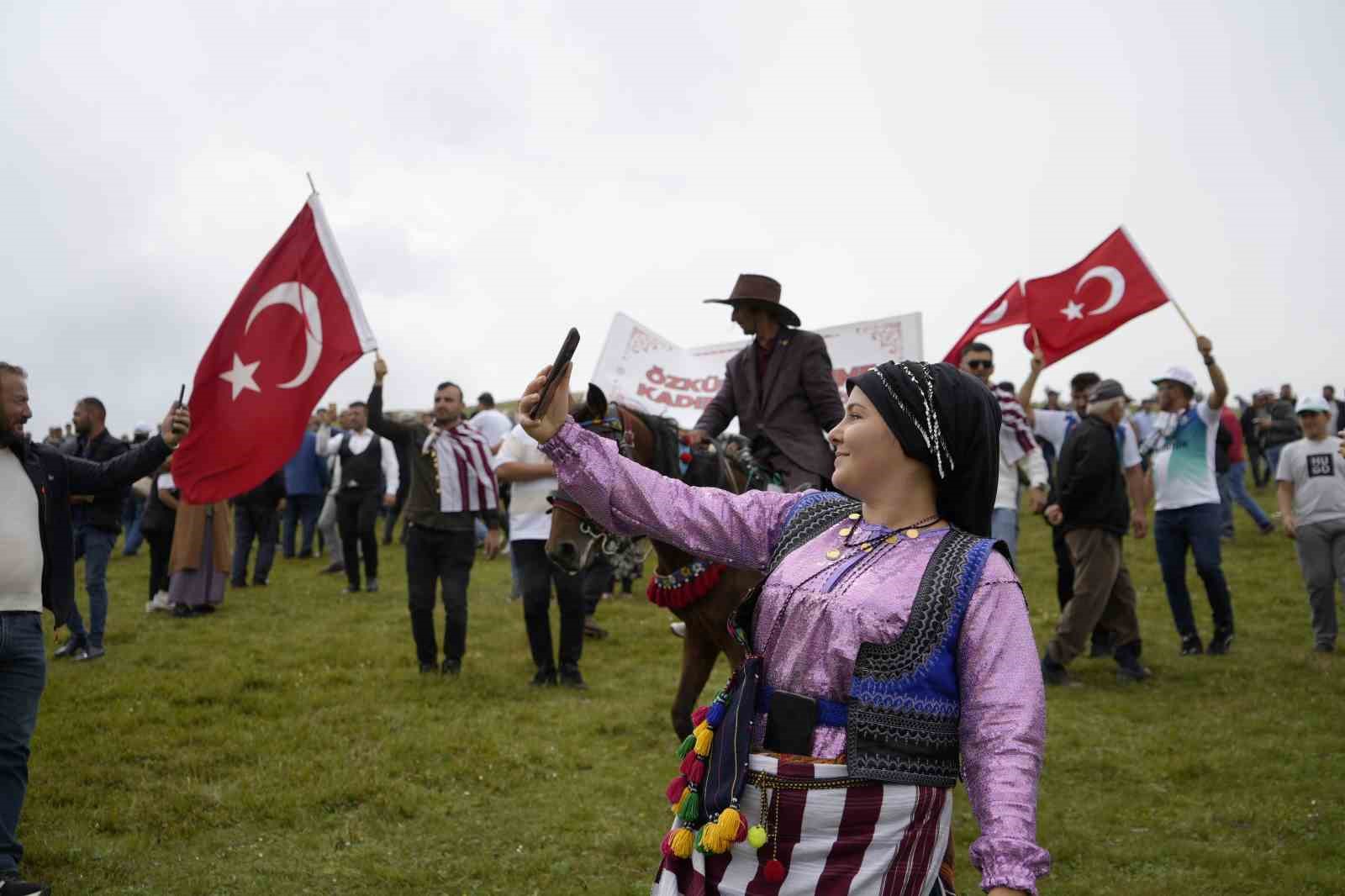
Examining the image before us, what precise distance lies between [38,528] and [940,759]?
168 inches

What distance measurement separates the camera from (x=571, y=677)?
8.82m

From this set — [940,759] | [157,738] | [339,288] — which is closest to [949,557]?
[940,759]

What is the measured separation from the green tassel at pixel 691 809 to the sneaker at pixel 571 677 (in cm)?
644

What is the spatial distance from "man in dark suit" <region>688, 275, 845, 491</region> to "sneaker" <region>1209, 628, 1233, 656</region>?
5.55 metres

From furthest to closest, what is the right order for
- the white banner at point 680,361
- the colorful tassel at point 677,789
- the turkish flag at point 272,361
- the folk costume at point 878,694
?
the white banner at point 680,361, the turkish flag at point 272,361, the colorful tassel at point 677,789, the folk costume at point 878,694

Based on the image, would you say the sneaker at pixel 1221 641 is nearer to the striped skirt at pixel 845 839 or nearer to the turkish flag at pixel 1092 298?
the turkish flag at pixel 1092 298

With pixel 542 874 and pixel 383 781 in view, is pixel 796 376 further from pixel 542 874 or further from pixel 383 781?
pixel 383 781

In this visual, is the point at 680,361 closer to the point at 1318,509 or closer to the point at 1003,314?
the point at 1003,314

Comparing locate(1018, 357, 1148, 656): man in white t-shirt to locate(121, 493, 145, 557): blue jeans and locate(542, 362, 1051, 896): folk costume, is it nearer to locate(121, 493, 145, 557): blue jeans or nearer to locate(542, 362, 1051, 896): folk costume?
locate(542, 362, 1051, 896): folk costume

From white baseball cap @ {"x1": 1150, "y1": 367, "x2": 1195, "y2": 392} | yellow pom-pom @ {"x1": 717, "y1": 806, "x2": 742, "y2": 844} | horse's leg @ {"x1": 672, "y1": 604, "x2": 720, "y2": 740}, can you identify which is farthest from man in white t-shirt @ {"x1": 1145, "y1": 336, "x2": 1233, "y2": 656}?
yellow pom-pom @ {"x1": 717, "y1": 806, "x2": 742, "y2": 844}

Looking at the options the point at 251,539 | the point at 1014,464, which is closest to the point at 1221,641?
the point at 1014,464

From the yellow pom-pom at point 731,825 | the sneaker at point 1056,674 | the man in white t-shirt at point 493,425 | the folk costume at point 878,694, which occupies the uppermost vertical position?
the man in white t-shirt at point 493,425

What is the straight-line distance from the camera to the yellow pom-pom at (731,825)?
2.27 meters

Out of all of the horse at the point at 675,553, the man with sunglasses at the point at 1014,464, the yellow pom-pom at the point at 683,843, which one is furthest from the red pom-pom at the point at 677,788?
the man with sunglasses at the point at 1014,464
